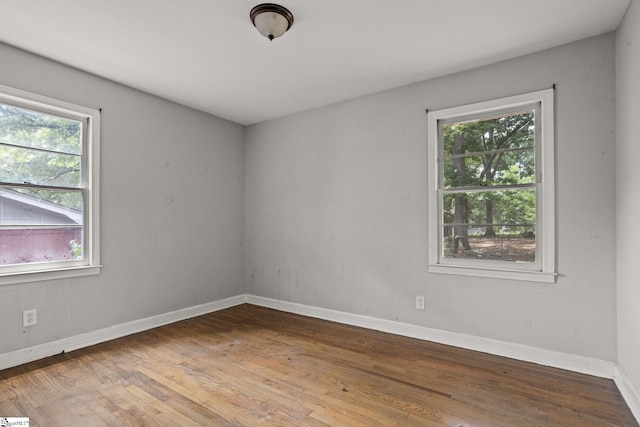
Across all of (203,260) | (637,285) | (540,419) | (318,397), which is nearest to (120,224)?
(203,260)

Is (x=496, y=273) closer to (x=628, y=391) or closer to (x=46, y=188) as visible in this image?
(x=628, y=391)

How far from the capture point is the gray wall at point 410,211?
8.24 feet

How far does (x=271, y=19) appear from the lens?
220 centimetres

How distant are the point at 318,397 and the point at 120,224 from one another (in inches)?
101

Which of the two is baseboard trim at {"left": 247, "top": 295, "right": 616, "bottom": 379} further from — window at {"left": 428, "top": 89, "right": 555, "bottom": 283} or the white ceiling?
the white ceiling

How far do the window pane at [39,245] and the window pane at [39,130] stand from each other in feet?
2.37

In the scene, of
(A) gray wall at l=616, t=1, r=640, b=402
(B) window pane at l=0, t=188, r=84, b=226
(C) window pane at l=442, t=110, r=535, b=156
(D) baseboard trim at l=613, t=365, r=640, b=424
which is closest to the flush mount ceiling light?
(C) window pane at l=442, t=110, r=535, b=156

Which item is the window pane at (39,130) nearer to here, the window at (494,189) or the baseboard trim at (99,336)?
the baseboard trim at (99,336)

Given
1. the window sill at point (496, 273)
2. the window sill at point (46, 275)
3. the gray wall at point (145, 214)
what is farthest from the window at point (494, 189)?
the window sill at point (46, 275)

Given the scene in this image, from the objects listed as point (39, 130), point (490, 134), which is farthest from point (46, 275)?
point (490, 134)

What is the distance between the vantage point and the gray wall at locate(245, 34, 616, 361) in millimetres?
2512

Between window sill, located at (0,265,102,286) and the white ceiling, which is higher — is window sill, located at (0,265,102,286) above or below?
below

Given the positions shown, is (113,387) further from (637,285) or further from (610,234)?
(610,234)

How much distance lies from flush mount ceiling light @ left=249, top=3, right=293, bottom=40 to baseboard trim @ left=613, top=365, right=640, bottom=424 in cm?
321
